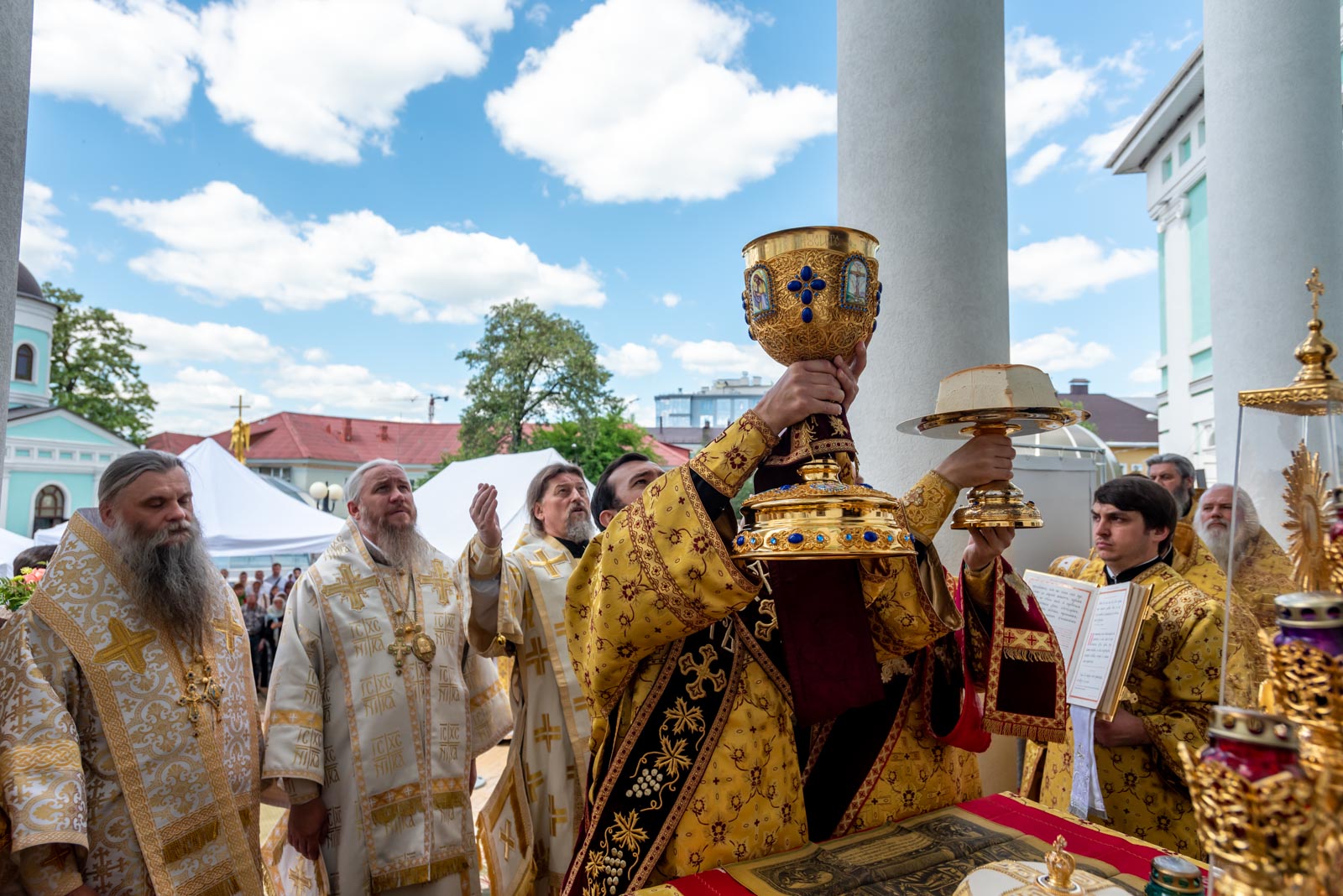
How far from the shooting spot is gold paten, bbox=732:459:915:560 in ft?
3.89

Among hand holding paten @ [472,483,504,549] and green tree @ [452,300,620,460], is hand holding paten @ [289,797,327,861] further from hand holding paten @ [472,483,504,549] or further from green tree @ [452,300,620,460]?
green tree @ [452,300,620,460]

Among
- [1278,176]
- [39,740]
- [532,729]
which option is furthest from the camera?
[1278,176]

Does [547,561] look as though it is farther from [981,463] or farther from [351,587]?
[981,463]

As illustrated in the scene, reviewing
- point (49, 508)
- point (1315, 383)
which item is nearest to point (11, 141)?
point (1315, 383)

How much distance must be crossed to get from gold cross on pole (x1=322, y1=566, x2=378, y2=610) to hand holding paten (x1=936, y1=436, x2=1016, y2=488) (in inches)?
105

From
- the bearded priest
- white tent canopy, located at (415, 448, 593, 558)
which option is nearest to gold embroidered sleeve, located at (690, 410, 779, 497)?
the bearded priest

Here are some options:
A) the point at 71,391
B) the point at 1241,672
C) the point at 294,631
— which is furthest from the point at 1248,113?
the point at 71,391

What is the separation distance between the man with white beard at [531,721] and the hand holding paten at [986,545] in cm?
165

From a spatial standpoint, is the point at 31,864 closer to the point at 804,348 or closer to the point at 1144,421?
the point at 804,348

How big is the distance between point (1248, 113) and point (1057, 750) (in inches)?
186

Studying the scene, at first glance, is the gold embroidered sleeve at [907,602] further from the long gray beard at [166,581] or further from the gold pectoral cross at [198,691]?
the long gray beard at [166,581]

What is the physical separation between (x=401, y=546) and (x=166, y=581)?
1.06 m

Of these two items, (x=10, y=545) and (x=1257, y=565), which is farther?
(x=10, y=545)

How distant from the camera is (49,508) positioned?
30.3 meters
